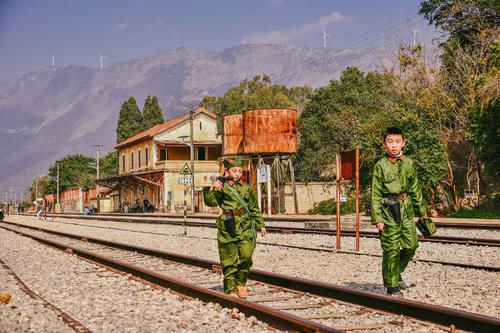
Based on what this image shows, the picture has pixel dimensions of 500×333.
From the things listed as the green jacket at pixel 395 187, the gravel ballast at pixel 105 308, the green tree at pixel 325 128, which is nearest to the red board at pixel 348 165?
the gravel ballast at pixel 105 308

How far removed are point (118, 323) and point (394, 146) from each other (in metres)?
3.75

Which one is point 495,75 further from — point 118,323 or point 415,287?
point 118,323

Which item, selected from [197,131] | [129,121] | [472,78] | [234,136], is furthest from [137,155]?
[472,78]

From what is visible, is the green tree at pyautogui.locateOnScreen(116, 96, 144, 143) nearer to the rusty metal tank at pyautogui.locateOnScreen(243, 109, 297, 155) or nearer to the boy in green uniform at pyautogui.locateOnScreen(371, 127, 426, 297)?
the rusty metal tank at pyautogui.locateOnScreen(243, 109, 297, 155)

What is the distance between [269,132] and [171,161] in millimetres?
21832

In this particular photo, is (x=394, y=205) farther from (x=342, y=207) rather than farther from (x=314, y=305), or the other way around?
(x=342, y=207)

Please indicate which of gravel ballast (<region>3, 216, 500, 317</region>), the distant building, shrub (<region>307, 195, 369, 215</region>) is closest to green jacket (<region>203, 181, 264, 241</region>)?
gravel ballast (<region>3, 216, 500, 317</region>)

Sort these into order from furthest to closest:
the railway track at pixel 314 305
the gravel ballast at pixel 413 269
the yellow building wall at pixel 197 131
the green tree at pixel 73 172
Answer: the green tree at pixel 73 172 → the yellow building wall at pixel 197 131 → the gravel ballast at pixel 413 269 → the railway track at pixel 314 305

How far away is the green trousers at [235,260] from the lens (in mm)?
6965

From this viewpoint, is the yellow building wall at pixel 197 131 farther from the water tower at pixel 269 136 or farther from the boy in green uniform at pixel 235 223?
the boy in green uniform at pixel 235 223

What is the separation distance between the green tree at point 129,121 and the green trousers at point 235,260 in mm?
83390

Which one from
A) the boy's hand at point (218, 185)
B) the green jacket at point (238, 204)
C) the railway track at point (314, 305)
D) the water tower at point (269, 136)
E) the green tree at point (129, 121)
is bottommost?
the railway track at point (314, 305)

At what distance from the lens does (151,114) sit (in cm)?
9050

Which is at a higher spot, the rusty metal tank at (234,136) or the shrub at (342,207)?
the rusty metal tank at (234,136)
